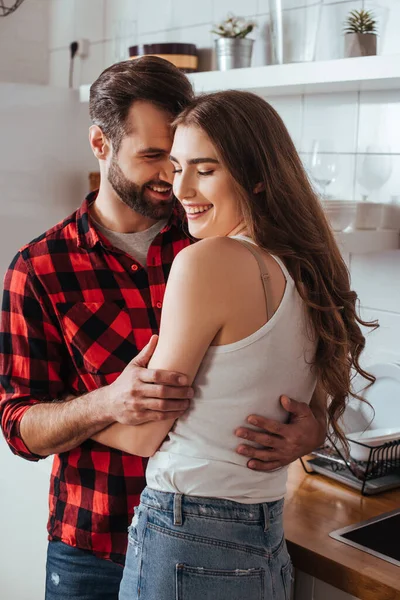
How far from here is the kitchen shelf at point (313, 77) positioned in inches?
70.4

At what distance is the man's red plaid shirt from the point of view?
4.76 ft

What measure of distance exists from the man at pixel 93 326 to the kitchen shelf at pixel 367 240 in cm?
60

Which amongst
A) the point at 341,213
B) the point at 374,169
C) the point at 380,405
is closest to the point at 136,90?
the point at 341,213

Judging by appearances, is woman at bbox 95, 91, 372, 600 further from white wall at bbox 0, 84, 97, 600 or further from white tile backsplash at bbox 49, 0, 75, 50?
white tile backsplash at bbox 49, 0, 75, 50

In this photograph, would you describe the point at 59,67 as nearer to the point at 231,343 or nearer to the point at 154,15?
the point at 154,15

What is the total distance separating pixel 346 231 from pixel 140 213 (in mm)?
692

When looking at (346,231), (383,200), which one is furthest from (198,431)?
(383,200)

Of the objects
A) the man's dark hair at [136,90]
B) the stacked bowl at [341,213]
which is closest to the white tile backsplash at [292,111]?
the stacked bowl at [341,213]

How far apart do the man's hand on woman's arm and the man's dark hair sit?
60cm

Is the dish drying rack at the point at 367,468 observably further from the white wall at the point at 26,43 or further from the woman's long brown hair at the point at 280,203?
the white wall at the point at 26,43

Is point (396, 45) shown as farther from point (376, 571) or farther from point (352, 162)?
point (376, 571)

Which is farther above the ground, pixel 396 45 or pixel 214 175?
pixel 396 45

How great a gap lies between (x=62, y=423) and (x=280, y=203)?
52 centimetres

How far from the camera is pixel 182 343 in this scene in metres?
1.12
